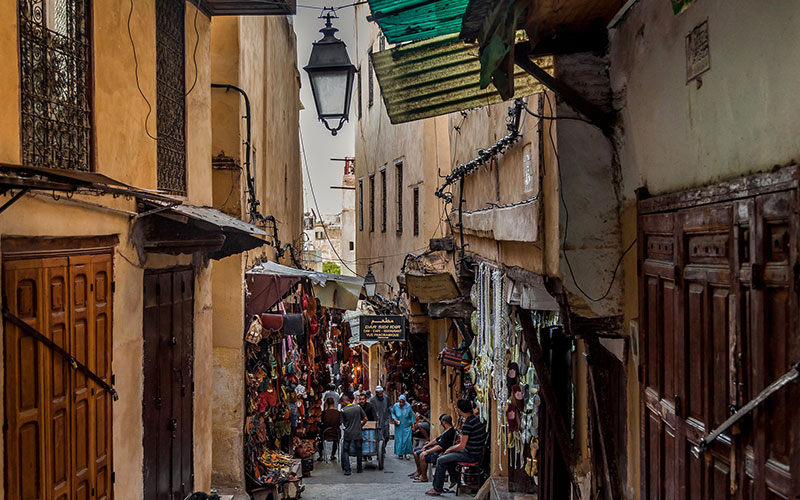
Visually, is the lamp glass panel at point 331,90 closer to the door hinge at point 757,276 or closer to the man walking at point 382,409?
the door hinge at point 757,276

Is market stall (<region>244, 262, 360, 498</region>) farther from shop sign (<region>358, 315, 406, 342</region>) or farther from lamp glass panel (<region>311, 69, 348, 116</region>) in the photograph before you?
lamp glass panel (<region>311, 69, 348, 116</region>)

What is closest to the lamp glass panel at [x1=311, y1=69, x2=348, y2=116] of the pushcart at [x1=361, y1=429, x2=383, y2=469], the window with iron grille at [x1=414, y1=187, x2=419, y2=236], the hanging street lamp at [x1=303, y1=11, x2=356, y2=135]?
the hanging street lamp at [x1=303, y1=11, x2=356, y2=135]

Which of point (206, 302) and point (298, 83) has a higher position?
point (298, 83)

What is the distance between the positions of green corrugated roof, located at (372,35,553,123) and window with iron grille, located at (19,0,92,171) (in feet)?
8.26

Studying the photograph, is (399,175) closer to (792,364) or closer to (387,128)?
(387,128)

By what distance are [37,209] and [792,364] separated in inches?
171

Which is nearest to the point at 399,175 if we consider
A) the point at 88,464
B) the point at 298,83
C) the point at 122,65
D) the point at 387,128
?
the point at 387,128

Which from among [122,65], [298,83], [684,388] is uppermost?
[298,83]

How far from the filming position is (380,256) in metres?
23.9

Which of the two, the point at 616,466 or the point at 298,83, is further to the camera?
the point at 298,83

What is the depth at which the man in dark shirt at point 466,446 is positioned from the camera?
11828 mm

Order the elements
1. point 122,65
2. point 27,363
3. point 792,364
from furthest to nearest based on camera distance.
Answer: point 122,65 < point 27,363 < point 792,364

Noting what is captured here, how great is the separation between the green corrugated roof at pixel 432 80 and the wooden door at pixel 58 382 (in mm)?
2839

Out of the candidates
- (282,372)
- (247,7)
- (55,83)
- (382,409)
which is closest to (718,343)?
(55,83)
